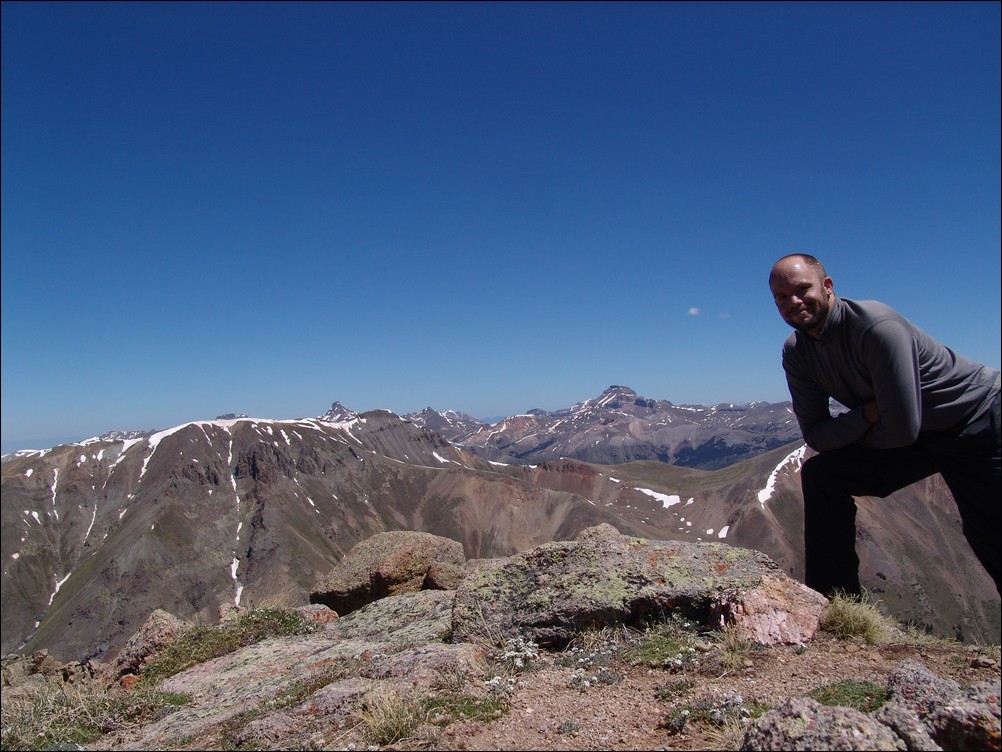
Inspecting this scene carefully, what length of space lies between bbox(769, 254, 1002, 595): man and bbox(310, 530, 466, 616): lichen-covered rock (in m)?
10.3

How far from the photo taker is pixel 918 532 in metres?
197

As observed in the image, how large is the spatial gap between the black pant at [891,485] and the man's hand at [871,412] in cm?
60

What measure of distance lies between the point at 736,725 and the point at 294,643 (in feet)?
29.2

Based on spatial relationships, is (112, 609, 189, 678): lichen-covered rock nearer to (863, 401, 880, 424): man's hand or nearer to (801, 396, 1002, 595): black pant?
(801, 396, 1002, 595): black pant

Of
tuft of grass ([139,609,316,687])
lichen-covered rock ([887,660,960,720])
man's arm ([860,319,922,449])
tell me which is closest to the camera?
lichen-covered rock ([887,660,960,720])

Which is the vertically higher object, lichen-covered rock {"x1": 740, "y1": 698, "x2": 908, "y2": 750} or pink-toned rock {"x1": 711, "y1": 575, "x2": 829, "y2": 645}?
lichen-covered rock {"x1": 740, "y1": 698, "x2": 908, "y2": 750}

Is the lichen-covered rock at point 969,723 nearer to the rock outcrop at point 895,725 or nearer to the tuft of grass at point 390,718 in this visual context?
the rock outcrop at point 895,725

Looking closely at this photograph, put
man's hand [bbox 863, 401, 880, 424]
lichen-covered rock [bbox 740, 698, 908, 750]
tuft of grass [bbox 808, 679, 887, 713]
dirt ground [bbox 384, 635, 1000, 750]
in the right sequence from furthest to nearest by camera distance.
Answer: man's hand [bbox 863, 401, 880, 424] < dirt ground [bbox 384, 635, 1000, 750] < tuft of grass [bbox 808, 679, 887, 713] < lichen-covered rock [bbox 740, 698, 908, 750]

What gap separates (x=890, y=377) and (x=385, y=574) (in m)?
12.1

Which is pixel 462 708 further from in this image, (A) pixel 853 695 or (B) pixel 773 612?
(B) pixel 773 612

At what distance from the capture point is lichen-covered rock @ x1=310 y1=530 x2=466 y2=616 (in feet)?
46.5

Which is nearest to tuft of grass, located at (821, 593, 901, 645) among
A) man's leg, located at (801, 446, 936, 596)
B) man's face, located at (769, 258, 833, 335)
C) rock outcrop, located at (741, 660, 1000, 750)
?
man's leg, located at (801, 446, 936, 596)

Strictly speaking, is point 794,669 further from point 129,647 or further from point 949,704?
point 129,647

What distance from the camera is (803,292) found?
5.34 meters
